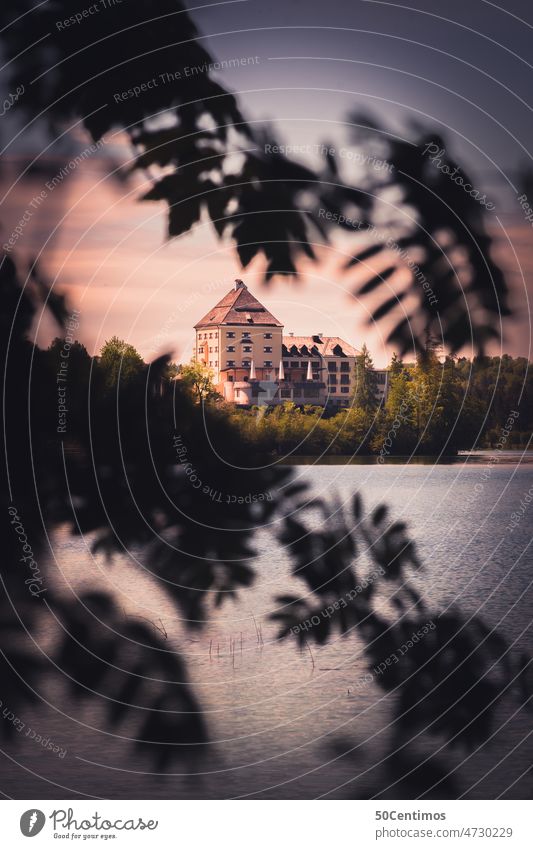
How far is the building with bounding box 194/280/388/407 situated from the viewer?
21.5 feet

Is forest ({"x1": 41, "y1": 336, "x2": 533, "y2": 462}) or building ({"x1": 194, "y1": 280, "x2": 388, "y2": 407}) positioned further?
building ({"x1": 194, "y1": 280, "x2": 388, "y2": 407})

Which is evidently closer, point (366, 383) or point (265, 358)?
point (265, 358)

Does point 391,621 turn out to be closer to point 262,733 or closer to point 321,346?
point 321,346

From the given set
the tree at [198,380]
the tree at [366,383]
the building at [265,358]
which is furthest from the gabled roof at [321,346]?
the tree at [198,380]

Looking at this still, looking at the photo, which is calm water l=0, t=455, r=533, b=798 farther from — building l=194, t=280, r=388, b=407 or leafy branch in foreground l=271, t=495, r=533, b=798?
building l=194, t=280, r=388, b=407

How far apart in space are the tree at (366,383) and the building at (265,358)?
5 cm

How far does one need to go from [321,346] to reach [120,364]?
2.04 meters

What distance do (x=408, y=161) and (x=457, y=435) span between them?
12.7 ft

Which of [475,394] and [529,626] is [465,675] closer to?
[475,394]

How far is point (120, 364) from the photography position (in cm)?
565

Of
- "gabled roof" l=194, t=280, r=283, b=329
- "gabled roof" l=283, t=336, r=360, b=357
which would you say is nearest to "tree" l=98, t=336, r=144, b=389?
"gabled roof" l=194, t=280, r=283, b=329

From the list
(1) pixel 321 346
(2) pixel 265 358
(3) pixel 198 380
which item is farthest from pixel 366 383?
(3) pixel 198 380
